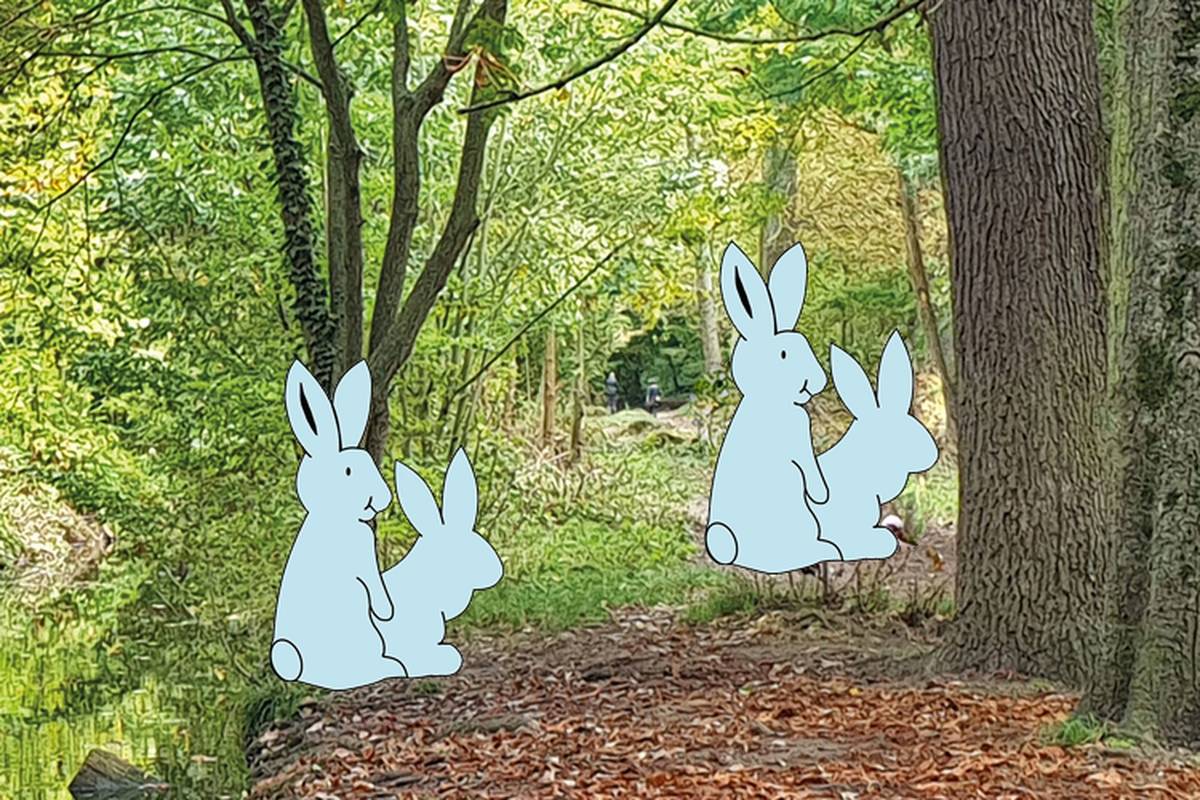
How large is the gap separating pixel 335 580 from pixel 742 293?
1633 mm

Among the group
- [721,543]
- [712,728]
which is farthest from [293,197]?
[712,728]

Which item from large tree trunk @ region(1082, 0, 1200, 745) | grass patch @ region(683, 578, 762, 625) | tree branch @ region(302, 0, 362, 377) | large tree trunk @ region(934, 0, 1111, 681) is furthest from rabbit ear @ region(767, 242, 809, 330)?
grass patch @ region(683, 578, 762, 625)

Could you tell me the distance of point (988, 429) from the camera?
15.5ft

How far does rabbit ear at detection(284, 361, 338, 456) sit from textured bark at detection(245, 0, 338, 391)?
1.51 m

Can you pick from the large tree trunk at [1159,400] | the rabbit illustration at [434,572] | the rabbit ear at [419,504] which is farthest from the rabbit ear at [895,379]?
the rabbit ear at [419,504]

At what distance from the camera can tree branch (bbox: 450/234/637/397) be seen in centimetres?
787

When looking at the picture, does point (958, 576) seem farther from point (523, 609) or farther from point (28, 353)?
point (28, 353)

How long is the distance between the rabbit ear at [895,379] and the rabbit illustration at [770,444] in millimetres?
217

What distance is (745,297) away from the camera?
4.56 m

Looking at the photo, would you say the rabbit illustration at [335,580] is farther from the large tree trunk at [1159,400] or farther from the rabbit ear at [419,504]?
the large tree trunk at [1159,400]

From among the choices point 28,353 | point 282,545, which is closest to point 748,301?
point 282,545

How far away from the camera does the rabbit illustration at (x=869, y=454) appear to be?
4742mm

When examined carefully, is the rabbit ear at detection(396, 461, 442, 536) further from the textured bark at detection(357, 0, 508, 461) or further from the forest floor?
the textured bark at detection(357, 0, 508, 461)

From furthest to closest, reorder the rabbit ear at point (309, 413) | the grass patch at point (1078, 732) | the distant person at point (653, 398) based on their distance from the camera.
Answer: the distant person at point (653, 398) → the rabbit ear at point (309, 413) → the grass patch at point (1078, 732)
